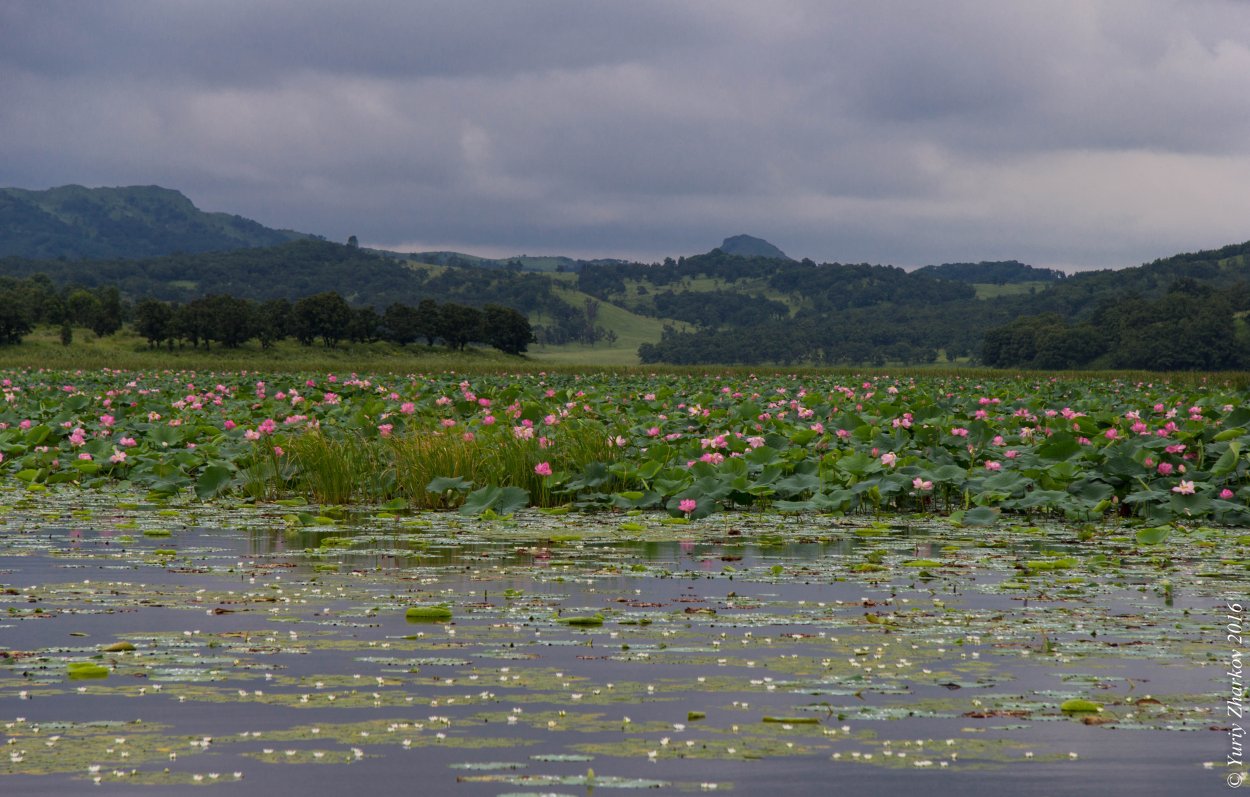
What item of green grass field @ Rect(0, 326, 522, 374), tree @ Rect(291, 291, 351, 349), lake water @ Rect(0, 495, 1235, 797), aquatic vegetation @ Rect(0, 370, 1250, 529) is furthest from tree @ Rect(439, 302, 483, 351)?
lake water @ Rect(0, 495, 1235, 797)

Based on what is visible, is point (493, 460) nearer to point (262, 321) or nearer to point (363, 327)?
point (262, 321)

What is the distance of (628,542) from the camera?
12305mm

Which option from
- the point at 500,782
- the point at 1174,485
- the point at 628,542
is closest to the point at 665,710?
the point at 500,782

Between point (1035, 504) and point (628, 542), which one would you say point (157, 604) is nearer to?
point (628, 542)

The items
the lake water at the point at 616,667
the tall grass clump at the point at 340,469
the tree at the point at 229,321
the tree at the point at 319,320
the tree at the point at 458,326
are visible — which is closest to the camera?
the lake water at the point at 616,667

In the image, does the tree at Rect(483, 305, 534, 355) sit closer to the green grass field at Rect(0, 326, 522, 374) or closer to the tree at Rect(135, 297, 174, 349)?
the green grass field at Rect(0, 326, 522, 374)

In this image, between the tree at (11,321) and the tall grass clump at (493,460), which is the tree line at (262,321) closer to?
the tree at (11,321)

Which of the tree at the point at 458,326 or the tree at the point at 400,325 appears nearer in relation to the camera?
the tree at the point at 400,325

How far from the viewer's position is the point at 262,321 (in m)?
130

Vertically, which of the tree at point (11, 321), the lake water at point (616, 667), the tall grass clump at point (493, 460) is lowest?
the lake water at point (616, 667)

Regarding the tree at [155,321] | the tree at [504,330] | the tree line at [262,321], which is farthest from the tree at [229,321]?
the tree at [504,330]

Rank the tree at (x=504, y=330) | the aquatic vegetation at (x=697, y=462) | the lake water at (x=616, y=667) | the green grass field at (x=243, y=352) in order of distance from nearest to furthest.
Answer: the lake water at (x=616, y=667) < the aquatic vegetation at (x=697, y=462) < the green grass field at (x=243, y=352) < the tree at (x=504, y=330)

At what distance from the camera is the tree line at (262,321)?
123 metres

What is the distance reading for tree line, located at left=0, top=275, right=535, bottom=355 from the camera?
404ft
